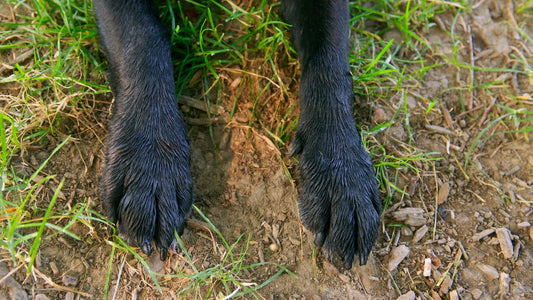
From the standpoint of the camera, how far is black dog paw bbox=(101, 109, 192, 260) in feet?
5.46

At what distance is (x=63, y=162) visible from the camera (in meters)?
Result: 1.92

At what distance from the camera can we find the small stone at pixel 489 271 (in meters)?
1.83

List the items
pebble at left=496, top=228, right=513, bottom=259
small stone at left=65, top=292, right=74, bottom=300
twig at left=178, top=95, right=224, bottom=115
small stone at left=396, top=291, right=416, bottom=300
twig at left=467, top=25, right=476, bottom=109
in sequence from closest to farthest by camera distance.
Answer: small stone at left=65, top=292, right=74, bottom=300, small stone at left=396, top=291, right=416, bottom=300, pebble at left=496, top=228, right=513, bottom=259, twig at left=178, top=95, right=224, bottom=115, twig at left=467, top=25, right=476, bottom=109

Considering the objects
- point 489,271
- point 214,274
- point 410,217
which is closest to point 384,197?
point 410,217

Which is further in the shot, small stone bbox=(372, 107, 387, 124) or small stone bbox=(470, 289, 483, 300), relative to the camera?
small stone bbox=(372, 107, 387, 124)

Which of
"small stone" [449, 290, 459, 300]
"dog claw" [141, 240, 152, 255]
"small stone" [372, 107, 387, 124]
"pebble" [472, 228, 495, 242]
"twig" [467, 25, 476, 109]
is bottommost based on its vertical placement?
"small stone" [449, 290, 459, 300]

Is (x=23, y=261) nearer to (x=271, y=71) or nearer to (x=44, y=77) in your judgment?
(x=44, y=77)

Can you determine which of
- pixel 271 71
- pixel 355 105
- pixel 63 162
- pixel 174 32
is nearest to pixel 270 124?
pixel 271 71

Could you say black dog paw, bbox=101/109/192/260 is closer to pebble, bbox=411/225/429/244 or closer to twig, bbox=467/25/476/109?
pebble, bbox=411/225/429/244

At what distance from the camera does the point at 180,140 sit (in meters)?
1.83

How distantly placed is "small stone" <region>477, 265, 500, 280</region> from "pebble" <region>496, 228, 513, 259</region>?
0.30 ft

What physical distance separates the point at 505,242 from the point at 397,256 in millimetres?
485

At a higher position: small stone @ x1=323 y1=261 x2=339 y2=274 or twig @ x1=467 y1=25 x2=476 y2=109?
twig @ x1=467 y1=25 x2=476 y2=109

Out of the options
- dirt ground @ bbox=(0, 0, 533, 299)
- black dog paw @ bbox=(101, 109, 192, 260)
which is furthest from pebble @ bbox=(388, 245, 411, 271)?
black dog paw @ bbox=(101, 109, 192, 260)
